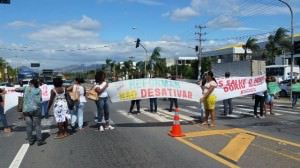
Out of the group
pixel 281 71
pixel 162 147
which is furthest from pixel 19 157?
pixel 281 71

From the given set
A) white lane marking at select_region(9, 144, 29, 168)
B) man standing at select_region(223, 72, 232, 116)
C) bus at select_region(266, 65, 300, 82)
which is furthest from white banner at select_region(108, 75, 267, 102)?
bus at select_region(266, 65, 300, 82)

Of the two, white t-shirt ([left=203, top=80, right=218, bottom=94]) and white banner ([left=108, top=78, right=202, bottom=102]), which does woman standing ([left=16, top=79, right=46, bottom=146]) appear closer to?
white banner ([left=108, top=78, right=202, bottom=102])

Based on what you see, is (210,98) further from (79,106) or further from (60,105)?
(60,105)

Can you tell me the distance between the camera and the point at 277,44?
80375mm

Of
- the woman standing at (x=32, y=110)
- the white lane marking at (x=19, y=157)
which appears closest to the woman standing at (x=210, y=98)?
the woman standing at (x=32, y=110)

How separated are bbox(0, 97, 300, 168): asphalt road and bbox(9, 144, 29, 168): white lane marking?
0.15 ft

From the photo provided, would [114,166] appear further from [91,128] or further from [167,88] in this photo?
[167,88]

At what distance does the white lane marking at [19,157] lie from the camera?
9.65 meters

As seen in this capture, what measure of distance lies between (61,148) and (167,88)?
6.11 m

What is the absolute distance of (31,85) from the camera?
12742 millimetres

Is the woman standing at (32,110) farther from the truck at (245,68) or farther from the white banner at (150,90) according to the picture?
the truck at (245,68)

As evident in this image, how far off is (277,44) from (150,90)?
67.3 m

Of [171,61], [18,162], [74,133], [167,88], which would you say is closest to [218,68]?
[167,88]

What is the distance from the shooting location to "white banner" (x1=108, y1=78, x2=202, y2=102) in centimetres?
1628
